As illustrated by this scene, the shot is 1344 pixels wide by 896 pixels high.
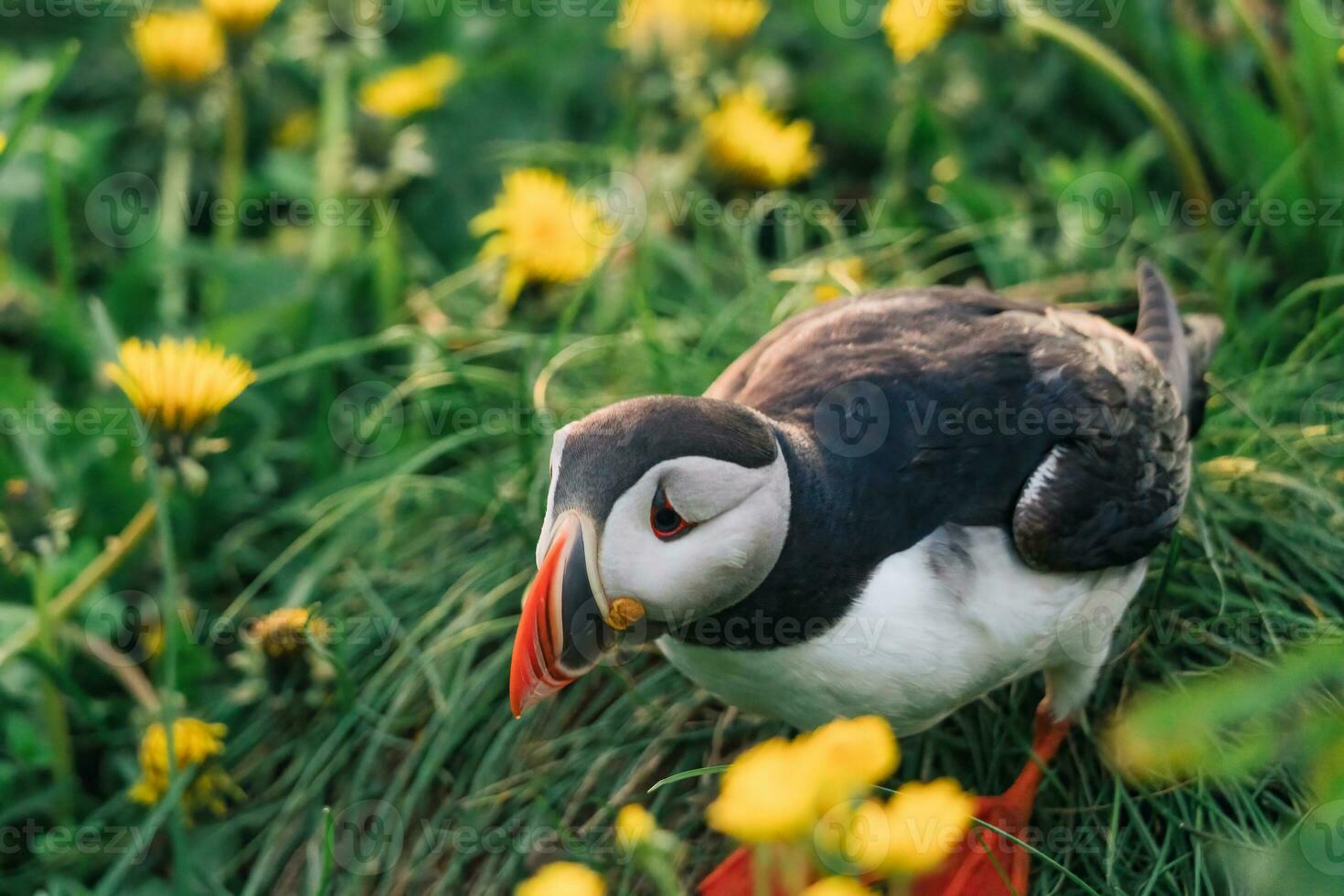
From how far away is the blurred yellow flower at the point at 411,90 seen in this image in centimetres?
414

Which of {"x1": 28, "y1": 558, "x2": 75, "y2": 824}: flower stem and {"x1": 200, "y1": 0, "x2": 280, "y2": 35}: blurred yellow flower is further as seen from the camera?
{"x1": 200, "y1": 0, "x2": 280, "y2": 35}: blurred yellow flower

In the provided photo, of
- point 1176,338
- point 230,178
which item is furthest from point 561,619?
point 230,178

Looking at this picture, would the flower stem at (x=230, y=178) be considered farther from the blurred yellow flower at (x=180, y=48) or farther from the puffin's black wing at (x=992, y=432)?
the puffin's black wing at (x=992, y=432)

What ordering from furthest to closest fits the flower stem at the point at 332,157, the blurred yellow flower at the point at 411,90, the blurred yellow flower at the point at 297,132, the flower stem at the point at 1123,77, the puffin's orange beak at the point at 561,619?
the blurred yellow flower at the point at 297,132, the blurred yellow flower at the point at 411,90, the flower stem at the point at 332,157, the flower stem at the point at 1123,77, the puffin's orange beak at the point at 561,619

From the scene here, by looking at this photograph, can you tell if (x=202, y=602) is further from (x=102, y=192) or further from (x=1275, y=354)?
(x=1275, y=354)

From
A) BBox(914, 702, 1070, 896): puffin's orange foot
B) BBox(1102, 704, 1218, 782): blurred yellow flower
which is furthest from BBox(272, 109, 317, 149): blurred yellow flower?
BBox(1102, 704, 1218, 782): blurred yellow flower

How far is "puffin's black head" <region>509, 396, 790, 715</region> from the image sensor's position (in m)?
1.96

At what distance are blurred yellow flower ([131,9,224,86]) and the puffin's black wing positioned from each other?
203 cm

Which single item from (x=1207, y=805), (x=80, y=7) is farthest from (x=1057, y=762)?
(x=80, y=7)

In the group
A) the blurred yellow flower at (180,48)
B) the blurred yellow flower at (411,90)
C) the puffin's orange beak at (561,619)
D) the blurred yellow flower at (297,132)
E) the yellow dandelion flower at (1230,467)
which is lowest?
the yellow dandelion flower at (1230,467)

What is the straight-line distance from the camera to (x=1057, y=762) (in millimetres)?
2670

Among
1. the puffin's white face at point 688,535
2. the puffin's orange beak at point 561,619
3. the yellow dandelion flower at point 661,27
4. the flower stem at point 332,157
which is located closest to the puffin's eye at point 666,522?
the puffin's white face at point 688,535

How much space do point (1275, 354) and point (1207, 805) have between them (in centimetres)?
138

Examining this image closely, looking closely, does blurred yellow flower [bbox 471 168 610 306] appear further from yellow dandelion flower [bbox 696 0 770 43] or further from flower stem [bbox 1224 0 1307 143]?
flower stem [bbox 1224 0 1307 143]
